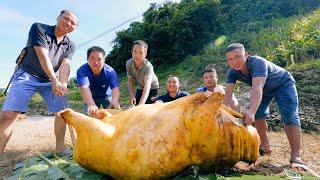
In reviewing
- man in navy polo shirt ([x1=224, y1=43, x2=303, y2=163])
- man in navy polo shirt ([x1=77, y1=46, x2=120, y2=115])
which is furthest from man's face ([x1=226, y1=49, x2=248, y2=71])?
man in navy polo shirt ([x1=77, y1=46, x2=120, y2=115])

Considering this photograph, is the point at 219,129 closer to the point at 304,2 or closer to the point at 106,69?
the point at 106,69

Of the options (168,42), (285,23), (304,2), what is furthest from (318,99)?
(168,42)

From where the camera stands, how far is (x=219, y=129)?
313cm

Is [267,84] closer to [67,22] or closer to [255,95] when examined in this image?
[255,95]

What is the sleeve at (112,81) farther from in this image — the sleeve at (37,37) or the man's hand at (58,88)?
the sleeve at (37,37)

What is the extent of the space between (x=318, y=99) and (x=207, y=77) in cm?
345

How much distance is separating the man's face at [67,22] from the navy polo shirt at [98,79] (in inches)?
18.7

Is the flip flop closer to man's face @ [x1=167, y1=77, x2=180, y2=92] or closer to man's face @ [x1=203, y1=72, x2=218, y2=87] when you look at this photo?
man's face @ [x1=203, y1=72, x2=218, y2=87]

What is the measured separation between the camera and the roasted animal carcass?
2.94m

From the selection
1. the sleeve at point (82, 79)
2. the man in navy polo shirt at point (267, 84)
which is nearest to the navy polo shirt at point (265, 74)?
the man in navy polo shirt at point (267, 84)

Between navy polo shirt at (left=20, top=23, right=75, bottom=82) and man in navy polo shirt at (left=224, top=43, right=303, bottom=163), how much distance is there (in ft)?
6.65

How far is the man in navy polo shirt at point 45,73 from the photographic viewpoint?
438 centimetres

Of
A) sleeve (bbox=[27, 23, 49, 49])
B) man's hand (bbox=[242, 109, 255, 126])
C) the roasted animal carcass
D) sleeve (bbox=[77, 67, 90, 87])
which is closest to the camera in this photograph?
the roasted animal carcass

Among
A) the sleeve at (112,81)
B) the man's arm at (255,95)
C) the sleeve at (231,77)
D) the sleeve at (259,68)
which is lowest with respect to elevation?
the man's arm at (255,95)
